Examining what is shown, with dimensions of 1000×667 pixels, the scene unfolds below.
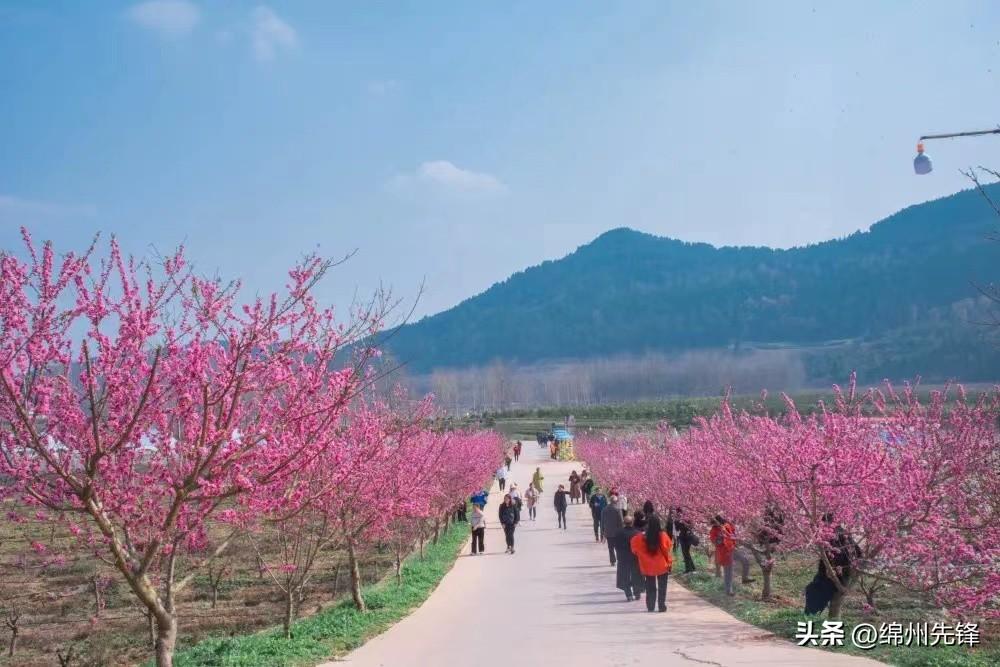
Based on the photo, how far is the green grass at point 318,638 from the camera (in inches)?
363

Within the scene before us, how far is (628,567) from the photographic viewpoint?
1309 cm

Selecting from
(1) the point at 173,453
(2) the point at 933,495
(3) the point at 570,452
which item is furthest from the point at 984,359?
(1) the point at 173,453

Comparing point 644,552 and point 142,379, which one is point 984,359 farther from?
point 142,379

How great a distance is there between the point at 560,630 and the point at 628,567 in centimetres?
273

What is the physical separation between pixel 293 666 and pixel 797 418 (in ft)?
32.7

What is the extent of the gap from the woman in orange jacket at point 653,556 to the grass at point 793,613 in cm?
100

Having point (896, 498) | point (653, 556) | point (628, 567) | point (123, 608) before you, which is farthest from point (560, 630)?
point (123, 608)

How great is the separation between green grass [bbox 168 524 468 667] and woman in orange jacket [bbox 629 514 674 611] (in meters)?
3.34

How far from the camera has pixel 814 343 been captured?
166750mm

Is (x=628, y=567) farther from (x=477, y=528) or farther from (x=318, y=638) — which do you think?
(x=477, y=528)

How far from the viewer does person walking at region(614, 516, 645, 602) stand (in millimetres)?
12930

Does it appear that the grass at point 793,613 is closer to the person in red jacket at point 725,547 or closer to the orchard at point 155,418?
the person in red jacket at point 725,547

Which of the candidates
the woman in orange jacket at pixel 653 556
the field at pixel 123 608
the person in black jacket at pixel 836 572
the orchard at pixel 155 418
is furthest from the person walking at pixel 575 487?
the orchard at pixel 155 418

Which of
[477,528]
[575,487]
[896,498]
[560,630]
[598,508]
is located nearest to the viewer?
[896,498]
